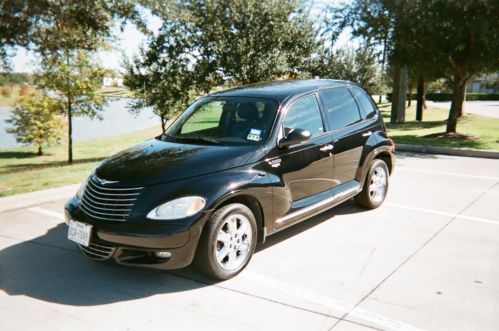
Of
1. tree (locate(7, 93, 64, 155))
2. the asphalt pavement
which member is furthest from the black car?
the asphalt pavement

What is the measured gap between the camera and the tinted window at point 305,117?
186 inches

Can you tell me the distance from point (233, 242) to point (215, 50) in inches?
486

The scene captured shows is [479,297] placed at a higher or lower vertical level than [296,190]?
lower

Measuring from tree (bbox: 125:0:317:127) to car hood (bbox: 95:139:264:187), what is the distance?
419 inches

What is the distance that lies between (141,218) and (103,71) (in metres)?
16.0

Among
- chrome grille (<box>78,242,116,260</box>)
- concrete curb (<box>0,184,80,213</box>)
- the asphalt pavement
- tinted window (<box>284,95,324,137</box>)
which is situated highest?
the asphalt pavement

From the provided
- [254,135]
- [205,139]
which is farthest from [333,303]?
[205,139]

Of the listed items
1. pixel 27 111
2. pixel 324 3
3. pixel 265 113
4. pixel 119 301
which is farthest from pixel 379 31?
pixel 27 111

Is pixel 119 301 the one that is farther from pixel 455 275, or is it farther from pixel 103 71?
pixel 103 71

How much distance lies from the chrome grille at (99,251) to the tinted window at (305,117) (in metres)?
2.04

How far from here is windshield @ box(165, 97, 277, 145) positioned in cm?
457

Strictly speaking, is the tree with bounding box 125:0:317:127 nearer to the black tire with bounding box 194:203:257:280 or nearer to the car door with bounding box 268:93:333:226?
the car door with bounding box 268:93:333:226

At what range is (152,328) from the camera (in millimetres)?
3230

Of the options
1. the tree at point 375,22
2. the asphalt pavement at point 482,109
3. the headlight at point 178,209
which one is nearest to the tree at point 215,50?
the tree at point 375,22
